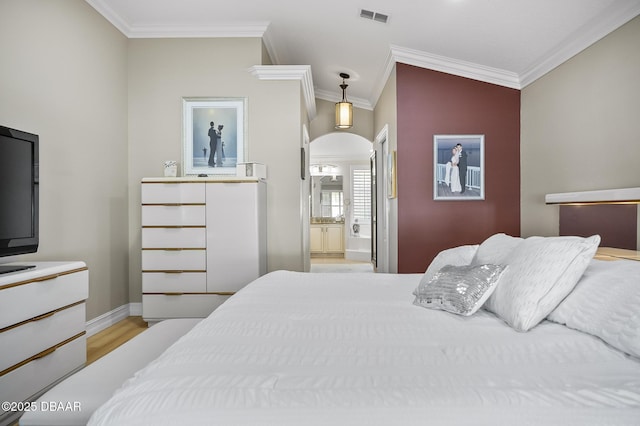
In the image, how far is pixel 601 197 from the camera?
2455 mm

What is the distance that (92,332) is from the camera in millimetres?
3145

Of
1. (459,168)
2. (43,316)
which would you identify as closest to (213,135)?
(43,316)

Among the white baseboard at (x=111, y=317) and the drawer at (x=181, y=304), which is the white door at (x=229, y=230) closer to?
the drawer at (x=181, y=304)

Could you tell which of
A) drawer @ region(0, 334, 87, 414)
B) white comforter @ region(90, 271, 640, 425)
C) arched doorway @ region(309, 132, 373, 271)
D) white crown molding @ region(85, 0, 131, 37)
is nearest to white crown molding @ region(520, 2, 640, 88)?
white comforter @ region(90, 271, 640, 425)

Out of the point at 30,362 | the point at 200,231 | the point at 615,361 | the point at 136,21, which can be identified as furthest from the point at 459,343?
the point at 136,21

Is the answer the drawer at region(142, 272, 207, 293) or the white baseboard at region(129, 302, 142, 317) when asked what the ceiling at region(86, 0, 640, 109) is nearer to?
the drawer at region(142, 272, 207, 293)

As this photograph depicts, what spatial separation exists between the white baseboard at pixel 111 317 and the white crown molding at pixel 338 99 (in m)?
4.12

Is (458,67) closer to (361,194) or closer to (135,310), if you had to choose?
(135,310)

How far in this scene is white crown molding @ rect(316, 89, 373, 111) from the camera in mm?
6051

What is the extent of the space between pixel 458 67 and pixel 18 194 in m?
3.94

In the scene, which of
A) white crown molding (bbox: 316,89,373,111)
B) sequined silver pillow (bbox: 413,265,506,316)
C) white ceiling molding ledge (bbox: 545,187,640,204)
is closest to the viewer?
sequined silver pillow (bbox: 413,265,506,316)

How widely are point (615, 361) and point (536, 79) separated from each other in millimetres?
3392

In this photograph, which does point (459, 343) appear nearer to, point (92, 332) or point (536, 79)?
point (92, 332)

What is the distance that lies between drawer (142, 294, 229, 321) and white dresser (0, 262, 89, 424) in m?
1.02
